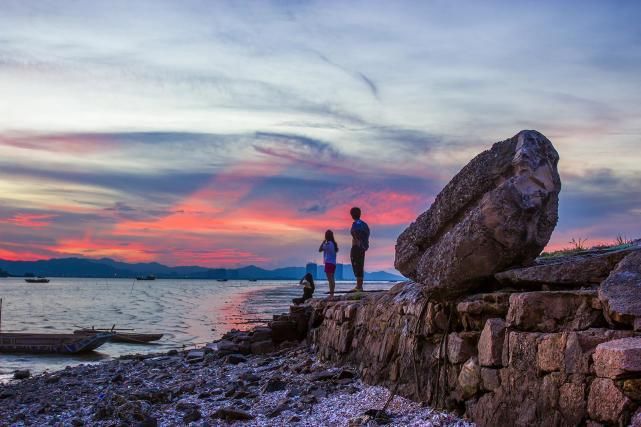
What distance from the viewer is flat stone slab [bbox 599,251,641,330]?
261 inches

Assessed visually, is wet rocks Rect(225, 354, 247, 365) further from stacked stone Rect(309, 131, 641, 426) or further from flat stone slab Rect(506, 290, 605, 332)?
flat stone slab Rect(506, 290, 605, 332)

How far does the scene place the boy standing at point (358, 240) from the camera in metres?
19.0

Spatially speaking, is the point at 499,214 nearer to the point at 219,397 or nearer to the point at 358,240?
the point at 219,397

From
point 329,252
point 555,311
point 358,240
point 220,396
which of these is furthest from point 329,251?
point 555,311

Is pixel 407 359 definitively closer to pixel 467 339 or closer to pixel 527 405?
pixel 467 339

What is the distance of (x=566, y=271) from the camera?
7.98 meters

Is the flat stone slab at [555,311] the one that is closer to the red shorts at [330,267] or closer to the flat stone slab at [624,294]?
the flat stone slab at [624,294]

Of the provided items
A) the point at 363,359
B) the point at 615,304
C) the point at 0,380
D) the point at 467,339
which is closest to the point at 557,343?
the point at 615,304

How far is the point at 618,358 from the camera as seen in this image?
612cm

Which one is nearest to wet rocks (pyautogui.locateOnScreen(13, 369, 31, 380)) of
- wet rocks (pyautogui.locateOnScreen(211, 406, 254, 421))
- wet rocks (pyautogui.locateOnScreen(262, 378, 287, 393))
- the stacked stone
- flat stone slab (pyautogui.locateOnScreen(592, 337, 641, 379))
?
wet rocks (pyautogui.locateOnScreen(262, 378, 287, 393))

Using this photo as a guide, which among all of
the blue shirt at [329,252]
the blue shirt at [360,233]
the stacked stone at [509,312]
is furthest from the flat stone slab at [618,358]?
the blue shirt at [329,252]

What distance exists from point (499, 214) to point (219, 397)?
7.07 m

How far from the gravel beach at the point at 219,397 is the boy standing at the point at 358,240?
3.09m

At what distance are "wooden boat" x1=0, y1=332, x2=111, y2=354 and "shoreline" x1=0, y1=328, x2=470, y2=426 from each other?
1185 cm
